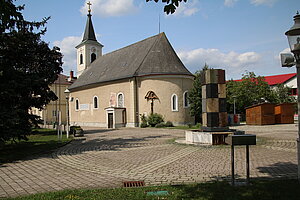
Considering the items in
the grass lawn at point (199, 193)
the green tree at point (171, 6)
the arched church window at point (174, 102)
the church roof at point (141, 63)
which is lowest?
the grass lawn at point (199, 193)

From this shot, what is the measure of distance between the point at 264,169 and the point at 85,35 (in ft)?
150

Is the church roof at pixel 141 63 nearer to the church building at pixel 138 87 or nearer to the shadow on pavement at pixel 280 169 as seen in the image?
the church building at pixel 138 87

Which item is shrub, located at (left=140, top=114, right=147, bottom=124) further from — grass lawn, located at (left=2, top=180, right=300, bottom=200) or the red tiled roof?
the red tiled roof

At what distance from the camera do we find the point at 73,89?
137 ft

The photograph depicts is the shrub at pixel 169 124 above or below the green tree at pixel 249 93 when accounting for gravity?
below

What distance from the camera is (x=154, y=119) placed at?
90.1 ft

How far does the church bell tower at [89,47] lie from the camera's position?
151 feet

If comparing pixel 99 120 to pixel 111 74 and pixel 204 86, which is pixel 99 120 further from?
pixel 204 86

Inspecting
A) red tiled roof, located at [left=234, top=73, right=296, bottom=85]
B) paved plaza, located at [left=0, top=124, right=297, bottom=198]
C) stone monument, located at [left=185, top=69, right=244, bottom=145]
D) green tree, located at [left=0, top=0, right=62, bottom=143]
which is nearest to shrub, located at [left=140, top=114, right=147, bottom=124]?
stone monument, located at [left=185, top=69, right=244, bottom=145]

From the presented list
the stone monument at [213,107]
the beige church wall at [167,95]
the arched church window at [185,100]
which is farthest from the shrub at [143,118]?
the stone monument at [213,107]

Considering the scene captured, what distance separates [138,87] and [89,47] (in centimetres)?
2099

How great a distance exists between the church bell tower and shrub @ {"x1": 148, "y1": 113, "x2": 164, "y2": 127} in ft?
79.1

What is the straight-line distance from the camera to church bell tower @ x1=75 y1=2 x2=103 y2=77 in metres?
46.0

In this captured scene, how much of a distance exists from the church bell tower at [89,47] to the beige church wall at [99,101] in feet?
25.4
